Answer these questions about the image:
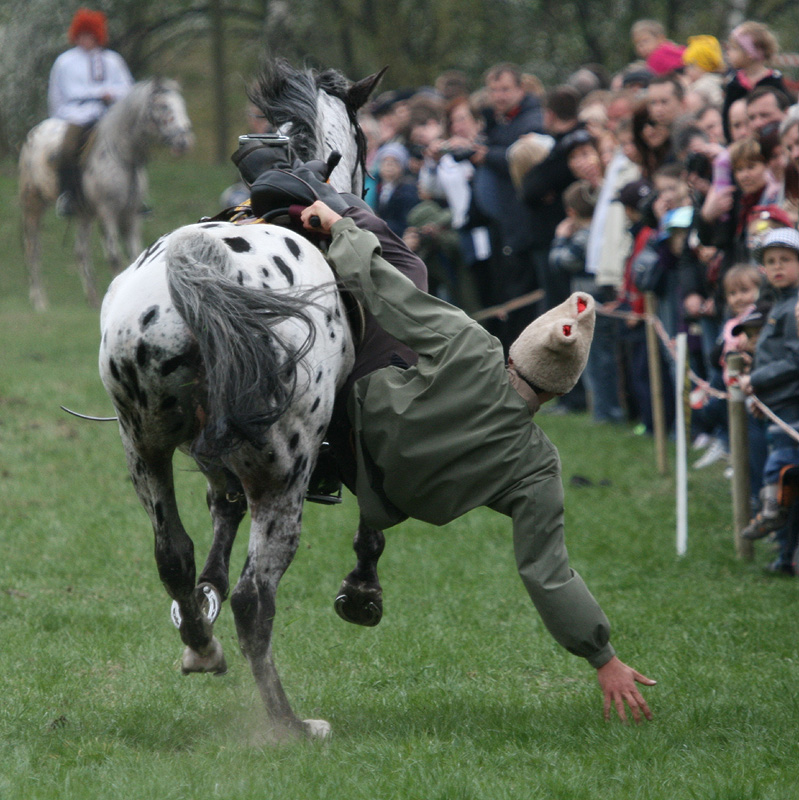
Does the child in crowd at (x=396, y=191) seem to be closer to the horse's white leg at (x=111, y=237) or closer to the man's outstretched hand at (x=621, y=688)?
the horse's white leg at (x=111, y=237)

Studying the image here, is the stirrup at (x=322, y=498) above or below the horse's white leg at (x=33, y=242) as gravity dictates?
above

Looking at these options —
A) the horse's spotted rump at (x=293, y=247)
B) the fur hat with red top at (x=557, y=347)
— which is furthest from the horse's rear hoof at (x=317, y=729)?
the horse's spotted rump at (x=293, y=247)

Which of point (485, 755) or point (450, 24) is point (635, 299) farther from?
point (450, 24)

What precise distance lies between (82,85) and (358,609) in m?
14.0

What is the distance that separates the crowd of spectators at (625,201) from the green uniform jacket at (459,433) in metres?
2.94

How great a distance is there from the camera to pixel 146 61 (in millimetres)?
33281

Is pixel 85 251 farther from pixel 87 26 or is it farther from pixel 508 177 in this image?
pixel 508 177

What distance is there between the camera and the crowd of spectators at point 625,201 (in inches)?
312

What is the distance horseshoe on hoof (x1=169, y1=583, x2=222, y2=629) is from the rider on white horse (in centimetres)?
1375

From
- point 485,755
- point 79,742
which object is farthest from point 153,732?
point 485,755

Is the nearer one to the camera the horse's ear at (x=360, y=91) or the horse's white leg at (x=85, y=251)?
the horse's ear at (x=360, y=91)

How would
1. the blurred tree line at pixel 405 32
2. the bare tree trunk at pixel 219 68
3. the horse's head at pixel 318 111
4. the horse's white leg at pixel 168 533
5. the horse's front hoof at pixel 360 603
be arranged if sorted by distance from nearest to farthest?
the horse's white leg at pixel 168 533 → the horse's front hoof at pixel 360 603 → the horse's head at pixel 318 111 → the blurred tree line at pixel 405 32 → the bare tree trunk at pixel 219 68

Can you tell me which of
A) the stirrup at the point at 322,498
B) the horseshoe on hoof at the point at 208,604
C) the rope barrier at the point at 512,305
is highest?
the stirrup at the point at 322,498

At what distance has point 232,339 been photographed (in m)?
3.78
